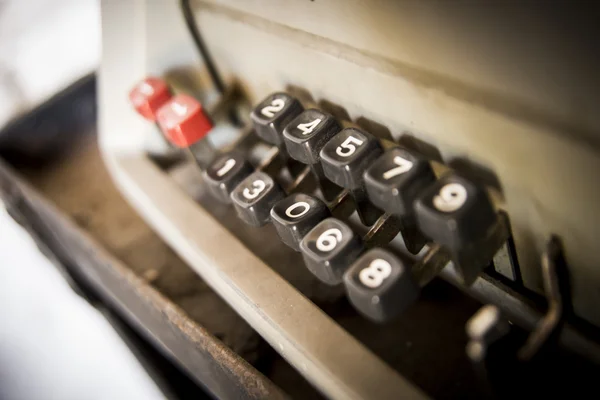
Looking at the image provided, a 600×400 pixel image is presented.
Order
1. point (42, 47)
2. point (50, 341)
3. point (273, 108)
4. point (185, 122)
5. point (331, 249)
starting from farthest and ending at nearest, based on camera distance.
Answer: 1. point (42, 47)
2. point (50, 341)
3. point (185, 122)
4. point (273, 108)
5. point (331, 249)

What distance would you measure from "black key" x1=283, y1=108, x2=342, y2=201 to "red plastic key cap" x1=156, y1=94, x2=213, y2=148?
289 millimetres

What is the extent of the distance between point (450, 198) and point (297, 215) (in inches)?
11.4

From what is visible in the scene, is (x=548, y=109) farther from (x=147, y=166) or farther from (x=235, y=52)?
(x=147, y=166)

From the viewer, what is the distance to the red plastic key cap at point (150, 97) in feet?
4.35

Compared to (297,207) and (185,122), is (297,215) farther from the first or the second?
(185,122)

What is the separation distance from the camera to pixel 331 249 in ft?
2.87

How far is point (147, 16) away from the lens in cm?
131

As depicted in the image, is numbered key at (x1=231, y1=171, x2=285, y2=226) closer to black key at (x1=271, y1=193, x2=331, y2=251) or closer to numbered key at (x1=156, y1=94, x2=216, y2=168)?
black key at (x1=271, y1=193, x2=331, y2=251)

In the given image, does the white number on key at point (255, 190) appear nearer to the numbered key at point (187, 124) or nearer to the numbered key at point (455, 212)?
the numbered key at point (187, 124)

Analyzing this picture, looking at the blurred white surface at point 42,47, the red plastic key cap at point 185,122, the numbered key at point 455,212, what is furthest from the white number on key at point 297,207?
the blurred white surface at point 42,47

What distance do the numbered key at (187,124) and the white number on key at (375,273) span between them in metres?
0.58

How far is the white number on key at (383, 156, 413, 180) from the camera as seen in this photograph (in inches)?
32.6

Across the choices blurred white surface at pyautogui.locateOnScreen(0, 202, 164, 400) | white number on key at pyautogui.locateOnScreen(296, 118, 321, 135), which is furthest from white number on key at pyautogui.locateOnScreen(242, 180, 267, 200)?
blurred white surface at pyautogui.locateOnScreen(0, 202, 164, 400)

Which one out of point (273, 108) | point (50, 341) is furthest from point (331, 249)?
point (50, 341)
